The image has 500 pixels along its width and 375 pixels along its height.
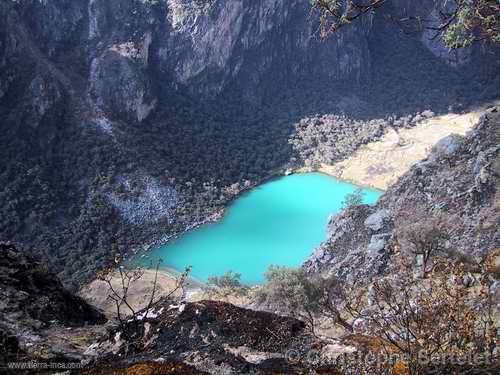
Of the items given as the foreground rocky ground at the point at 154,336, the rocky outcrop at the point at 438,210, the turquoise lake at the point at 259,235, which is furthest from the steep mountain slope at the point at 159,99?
the foreground rocky ground at the point at 154,336

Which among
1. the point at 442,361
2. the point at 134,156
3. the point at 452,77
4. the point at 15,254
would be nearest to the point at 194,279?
the point at 134,156

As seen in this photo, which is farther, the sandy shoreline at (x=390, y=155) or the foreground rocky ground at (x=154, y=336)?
the sandy shoreline at (x=390, y=155)

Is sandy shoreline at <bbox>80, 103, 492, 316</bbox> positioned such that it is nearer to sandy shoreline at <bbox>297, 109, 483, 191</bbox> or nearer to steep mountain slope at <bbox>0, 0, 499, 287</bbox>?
sandy shoreline at <bbox>297, 109, 483, 191</bbox>

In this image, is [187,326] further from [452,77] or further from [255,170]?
[452,77]

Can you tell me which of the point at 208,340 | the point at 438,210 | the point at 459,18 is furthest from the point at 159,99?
the point at 459,18

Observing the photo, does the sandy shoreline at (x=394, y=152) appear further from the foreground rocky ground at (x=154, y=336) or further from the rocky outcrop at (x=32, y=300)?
the rocky outcrop at (x=32, y=300)

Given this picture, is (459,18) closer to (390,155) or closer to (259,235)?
(259,235)

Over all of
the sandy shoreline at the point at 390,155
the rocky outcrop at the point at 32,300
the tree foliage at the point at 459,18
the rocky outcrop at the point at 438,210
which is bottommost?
the rocky outcrop at the point at 32,300
